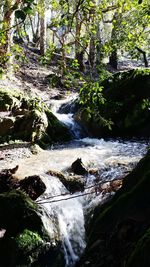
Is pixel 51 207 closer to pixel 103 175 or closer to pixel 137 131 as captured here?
pixel 103 175

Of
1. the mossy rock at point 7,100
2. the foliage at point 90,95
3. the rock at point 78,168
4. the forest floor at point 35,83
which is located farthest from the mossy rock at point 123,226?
the forest floor at point 35,83

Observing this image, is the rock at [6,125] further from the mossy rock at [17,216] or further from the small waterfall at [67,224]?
the mossy rock at [17,216]

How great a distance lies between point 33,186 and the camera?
688 cm

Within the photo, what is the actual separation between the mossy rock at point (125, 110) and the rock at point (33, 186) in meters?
6.36

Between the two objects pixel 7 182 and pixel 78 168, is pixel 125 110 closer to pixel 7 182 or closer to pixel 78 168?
pixel 78 168

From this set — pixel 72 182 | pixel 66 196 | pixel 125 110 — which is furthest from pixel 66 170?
pixel 125 110

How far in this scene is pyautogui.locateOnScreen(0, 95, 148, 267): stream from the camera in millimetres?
5855

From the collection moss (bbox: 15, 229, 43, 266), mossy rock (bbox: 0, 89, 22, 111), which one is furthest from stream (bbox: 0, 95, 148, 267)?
mossy rock (bbox: 0, 89, 22, 111)

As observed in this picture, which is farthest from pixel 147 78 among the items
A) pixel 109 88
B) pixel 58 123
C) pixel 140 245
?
pixel 140 245

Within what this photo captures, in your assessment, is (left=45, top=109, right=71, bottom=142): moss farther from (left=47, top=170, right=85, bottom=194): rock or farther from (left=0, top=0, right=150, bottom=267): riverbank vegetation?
(left=47, top=170, right=85, bottom=194): rock

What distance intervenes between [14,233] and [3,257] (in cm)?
41

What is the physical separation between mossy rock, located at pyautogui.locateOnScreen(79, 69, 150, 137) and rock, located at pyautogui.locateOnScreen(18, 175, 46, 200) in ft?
20.9

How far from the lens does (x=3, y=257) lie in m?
5.03

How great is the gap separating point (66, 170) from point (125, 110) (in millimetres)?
5836
